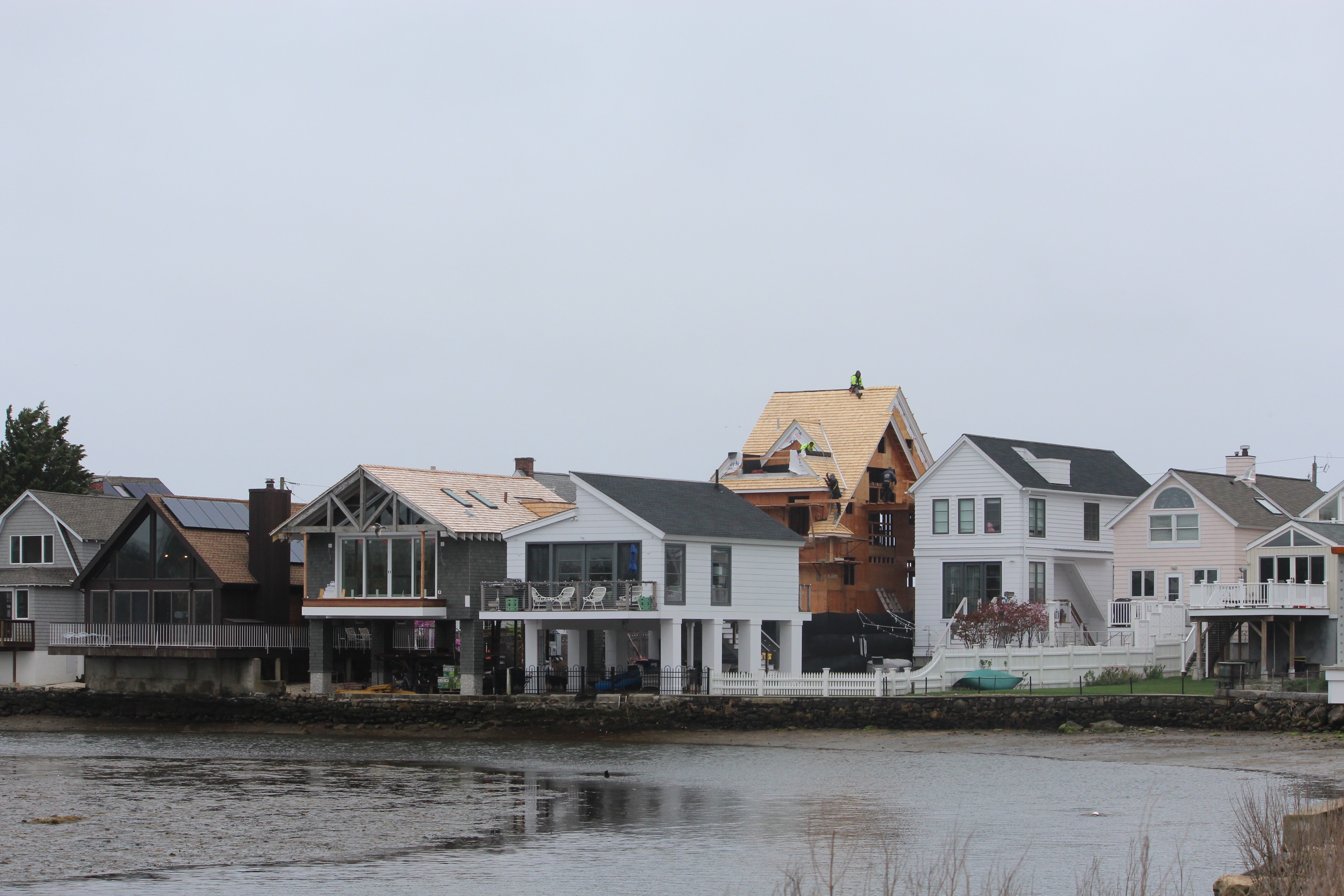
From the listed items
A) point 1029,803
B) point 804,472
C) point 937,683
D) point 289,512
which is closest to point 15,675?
point 289,512

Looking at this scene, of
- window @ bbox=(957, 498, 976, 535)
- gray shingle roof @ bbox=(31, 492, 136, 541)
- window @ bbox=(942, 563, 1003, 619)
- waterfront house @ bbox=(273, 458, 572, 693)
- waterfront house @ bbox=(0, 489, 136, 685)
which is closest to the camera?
waterfront house @ bbox=(273, 458, 572, 693)

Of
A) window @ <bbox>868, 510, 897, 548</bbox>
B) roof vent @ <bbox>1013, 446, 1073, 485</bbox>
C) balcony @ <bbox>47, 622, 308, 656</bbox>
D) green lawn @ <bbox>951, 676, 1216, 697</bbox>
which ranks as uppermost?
roof vent @ <bbox>1013, 446, 1073, 485</bbox>

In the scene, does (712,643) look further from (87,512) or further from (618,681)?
(87,512)

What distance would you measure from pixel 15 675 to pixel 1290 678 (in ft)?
159

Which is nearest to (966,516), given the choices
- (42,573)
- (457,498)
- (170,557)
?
(457,498)

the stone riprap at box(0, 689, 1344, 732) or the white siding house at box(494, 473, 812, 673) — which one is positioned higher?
the white siding house at box(494, 473, 812, 673)

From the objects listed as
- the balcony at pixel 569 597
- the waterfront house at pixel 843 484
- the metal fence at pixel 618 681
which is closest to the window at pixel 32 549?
the balcony at pixel 569 597

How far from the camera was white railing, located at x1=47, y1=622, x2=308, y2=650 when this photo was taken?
2488 inches

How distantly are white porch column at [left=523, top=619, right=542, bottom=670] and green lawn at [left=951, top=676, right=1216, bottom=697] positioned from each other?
14.4 m

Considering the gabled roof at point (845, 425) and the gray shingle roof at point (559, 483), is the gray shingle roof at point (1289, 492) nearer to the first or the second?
the gabled roof at point (845, 425)

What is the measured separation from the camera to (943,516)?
225 feet

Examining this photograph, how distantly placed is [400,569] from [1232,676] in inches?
1098

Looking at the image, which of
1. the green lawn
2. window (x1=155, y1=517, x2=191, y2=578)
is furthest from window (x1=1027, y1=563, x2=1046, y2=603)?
window (x1=155, y1=517, x2=191, y2=578)

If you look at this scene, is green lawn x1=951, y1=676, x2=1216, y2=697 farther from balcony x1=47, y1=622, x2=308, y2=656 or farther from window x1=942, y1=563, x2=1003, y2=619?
balcony x1=47, y1=622, x2=308, y2=656
